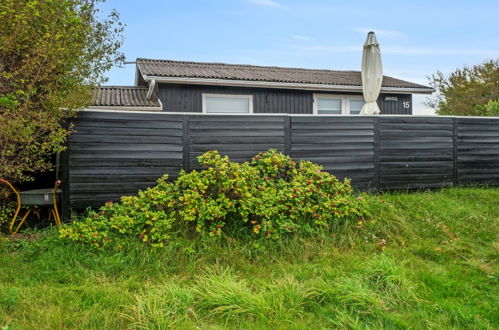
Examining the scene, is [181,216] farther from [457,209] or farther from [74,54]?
[457,209]

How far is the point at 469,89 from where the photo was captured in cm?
2386

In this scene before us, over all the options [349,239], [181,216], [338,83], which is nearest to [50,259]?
[181,216]

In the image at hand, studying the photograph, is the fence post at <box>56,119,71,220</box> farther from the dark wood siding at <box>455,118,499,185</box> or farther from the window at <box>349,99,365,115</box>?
the window at <box>349,99,365,115</box>

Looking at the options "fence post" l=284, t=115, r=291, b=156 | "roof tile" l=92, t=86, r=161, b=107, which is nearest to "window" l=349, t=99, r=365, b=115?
"roof tile" l=92, t=86, r=161, b=107

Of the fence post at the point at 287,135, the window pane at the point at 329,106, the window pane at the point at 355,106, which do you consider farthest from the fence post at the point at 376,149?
the window pane at the point at 355,106

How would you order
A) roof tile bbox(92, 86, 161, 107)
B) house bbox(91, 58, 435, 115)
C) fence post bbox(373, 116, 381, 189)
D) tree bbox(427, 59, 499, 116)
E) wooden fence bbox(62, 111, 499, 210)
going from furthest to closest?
tree bbox(427, 59, 499, 116) → house bbox(91, 58, 435, 115) → roof tile bbox(92, 86, 161, 107) → fence post bbox(373, 116, 381, 189) → wooden fence bbox(62, 111, 499, 210)

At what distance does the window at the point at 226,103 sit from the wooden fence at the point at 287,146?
4.91 metres

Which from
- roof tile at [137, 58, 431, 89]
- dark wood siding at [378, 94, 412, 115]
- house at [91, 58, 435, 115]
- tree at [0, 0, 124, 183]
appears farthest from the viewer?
dark wood siding at [378, 94, 412, 115]

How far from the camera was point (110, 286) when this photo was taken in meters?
3.35

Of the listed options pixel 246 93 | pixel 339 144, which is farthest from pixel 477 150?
pixel 246 93

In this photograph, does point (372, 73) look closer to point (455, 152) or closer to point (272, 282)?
point (455, 152)

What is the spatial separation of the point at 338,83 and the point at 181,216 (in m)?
8.85

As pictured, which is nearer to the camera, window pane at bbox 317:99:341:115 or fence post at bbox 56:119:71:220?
fence post at bbox 56:119:71:220

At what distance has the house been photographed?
400 inches
